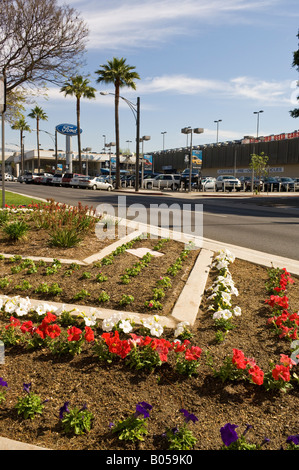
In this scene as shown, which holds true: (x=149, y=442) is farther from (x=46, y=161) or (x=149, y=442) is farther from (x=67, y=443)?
(x=46, y=161)

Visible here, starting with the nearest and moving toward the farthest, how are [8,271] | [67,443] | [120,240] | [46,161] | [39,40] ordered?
[67,443] < [8,271] < [120,240] < [39,40] < [46,161]

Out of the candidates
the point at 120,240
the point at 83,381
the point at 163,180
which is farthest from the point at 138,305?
the point at 163,180

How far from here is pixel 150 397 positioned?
2906 millimetres

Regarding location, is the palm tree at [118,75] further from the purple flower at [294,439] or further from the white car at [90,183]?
the purple flower at [294,439]

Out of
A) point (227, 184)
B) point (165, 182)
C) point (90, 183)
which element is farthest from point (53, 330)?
point (165, 182)

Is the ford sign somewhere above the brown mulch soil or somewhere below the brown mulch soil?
above

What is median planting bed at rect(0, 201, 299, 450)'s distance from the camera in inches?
98.0

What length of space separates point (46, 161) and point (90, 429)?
110 metres

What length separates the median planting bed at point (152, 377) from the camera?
249 centimetres

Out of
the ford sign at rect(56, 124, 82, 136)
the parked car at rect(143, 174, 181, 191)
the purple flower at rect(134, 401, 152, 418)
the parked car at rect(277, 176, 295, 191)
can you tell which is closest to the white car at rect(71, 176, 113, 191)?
the parked car at rect(143, 174, 181, 191)

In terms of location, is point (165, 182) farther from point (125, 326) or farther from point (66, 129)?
point (125, 326)

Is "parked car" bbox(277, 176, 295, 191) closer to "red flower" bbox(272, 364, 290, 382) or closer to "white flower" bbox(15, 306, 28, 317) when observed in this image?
"white flower" bbox(15, 306, 28, 317)

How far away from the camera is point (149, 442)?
244 centimetres

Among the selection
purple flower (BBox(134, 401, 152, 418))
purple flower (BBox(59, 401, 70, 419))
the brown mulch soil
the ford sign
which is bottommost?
the brown mulch soil
